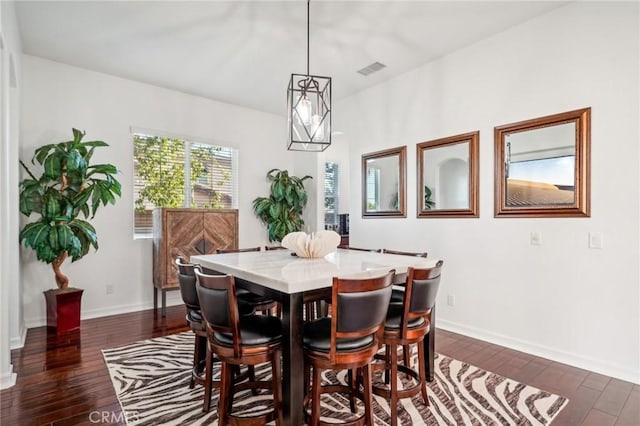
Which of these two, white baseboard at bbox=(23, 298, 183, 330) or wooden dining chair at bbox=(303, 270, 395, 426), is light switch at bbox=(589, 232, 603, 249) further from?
white baseboard at bbox=(23, 298, 183, 330)

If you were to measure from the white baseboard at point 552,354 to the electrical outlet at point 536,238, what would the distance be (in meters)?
0.93

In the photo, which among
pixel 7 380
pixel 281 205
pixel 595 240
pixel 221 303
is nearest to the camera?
pixel 221 303

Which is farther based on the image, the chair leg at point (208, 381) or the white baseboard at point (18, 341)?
the white baseboard at point (18, 341)

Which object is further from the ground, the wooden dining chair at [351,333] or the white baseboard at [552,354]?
the wooden dining chair at [351,333]

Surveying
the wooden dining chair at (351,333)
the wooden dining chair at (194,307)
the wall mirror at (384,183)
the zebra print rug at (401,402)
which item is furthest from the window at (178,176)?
the wooden dining chair at (351,333)

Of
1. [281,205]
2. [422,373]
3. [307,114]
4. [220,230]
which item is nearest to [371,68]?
[307,114]

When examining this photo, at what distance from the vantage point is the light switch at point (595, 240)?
9.15ft

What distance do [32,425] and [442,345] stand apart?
3.22 meters

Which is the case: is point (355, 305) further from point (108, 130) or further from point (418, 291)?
point (108, 130)

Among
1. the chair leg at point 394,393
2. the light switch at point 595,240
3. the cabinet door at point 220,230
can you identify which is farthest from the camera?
the cabinet door at point 220,230

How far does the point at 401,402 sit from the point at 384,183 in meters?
2.94

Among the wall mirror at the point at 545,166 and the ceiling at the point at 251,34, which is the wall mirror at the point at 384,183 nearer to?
the ceiling at the point at 251,34

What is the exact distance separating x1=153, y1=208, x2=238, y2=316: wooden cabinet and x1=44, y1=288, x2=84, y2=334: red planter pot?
89 centimetres

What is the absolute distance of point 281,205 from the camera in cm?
575
